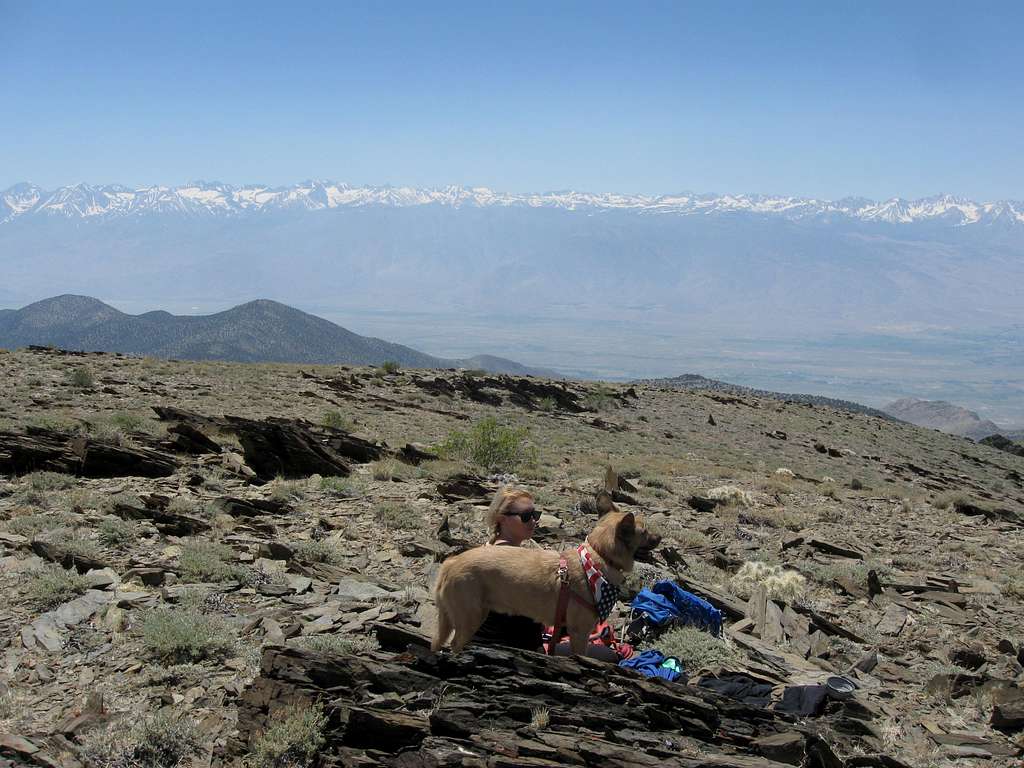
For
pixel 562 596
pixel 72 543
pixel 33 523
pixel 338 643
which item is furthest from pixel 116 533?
pixel 562 596

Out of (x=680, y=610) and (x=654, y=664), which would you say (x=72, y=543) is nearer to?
(x=654, y=664)

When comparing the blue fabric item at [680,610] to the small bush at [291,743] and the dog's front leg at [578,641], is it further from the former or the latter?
the small bush at [291,743]

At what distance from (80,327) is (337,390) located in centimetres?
20335

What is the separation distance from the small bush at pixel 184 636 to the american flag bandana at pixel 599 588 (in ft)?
9.68

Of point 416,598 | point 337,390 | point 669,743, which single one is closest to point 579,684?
point 669,743

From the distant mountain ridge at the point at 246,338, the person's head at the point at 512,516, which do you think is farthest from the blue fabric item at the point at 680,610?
the distant mountain ridge at the point at 246,338

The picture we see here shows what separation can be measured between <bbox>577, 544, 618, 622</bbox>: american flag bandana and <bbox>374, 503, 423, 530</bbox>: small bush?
5402 millimetres

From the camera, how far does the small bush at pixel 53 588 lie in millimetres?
6562

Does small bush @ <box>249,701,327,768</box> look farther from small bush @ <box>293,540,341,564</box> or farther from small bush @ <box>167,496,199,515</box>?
small bush @ <box>167,496,199,515</box>

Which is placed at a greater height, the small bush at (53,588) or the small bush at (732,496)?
the small bush at (53,588)

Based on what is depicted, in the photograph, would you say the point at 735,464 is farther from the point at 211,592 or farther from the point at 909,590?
the point at 211,592

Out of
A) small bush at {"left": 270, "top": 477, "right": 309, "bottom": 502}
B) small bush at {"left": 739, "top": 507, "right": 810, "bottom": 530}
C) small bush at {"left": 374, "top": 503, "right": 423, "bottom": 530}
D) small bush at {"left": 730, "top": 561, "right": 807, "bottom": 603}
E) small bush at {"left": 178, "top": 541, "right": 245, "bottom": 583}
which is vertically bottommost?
small bush at {"left": 739, "top": 507, "right": 810, "bottom": 530}

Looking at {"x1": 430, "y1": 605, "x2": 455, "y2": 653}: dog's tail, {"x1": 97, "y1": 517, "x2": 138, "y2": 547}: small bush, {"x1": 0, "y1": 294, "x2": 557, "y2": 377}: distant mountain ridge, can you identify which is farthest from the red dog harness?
{"x1": 0, "y1": 294, "x2": 557, "y2": 377}: distant mountain ridge

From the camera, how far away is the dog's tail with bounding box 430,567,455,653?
18.6ft
